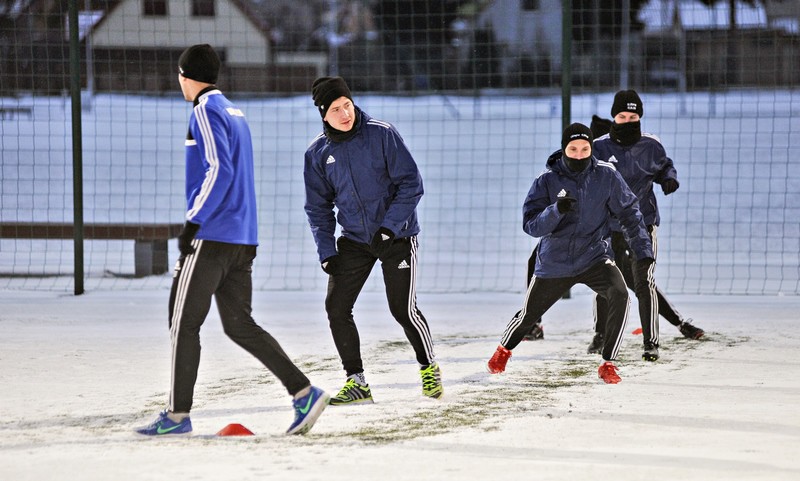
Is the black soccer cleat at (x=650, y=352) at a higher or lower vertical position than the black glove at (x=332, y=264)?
lower

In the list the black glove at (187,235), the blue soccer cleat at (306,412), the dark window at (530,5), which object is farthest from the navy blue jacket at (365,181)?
the dark window at (530,5)

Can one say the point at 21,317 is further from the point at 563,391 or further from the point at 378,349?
the point at 563,391

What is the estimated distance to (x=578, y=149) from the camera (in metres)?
5.86

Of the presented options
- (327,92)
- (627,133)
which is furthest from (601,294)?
(327,92)

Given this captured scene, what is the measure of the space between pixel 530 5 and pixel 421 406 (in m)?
20.0

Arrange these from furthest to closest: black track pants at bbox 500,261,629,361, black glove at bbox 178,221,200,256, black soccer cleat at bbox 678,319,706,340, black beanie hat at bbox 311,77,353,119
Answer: black soccer cleat at bbox 678,319,706,340
black track pants at bbox 500,261,629,361
black beanie hat at bbox 311,77,353,119
black glove at bbox 178,221,200,256

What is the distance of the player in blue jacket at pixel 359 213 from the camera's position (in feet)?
17.5

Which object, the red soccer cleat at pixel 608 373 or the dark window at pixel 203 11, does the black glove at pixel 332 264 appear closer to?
the red soccer cleat at pixel 608 373

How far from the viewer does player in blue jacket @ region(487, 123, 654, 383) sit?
19.4 ft

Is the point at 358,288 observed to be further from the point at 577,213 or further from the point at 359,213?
the point at 577,213

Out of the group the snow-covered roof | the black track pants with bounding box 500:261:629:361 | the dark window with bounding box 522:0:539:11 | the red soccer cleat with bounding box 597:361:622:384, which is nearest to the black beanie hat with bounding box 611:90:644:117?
the black track pants with bounding box 500:261:629:361

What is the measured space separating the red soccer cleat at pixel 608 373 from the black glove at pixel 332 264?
1.47m

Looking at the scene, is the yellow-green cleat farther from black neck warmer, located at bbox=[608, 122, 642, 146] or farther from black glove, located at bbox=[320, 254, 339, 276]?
black neck warmer, located at bbox=[608, 122, 642, 146]

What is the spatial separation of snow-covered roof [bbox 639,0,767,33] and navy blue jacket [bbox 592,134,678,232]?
1612 centimetres
